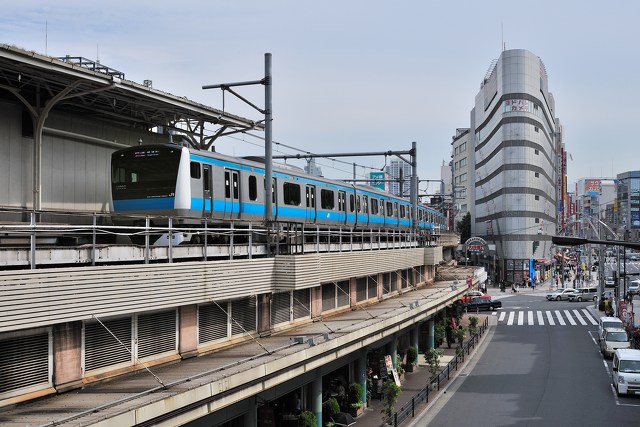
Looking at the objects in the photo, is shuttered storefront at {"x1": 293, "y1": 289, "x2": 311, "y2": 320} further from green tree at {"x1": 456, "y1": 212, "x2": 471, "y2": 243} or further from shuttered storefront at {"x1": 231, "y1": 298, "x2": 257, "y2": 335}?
green tree at {"x1": 456, "y1": 212, "x2": 471, "y2": 243}

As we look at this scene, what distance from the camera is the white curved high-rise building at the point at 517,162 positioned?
96.9 meters

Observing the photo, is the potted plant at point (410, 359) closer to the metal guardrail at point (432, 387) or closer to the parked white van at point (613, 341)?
the metal guardrail at point (432, 387)

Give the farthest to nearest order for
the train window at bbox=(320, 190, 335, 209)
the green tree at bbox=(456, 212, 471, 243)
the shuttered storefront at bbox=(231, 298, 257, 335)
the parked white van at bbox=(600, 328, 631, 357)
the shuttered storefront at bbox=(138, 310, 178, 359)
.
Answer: the green tree at bbox=(456, 212, 471, 243) → the parked white van at bbox=(600, 328, 631, 357) → the train window at bbox=(320, 190, 335, 209) → the shuttered storefront at bbox=(231, 298, 257, 335) → the shuttered storefront at bbox=(138, 310, 178, 359)

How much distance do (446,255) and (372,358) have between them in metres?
44.4

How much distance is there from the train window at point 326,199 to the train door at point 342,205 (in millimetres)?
1039

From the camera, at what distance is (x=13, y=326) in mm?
10234

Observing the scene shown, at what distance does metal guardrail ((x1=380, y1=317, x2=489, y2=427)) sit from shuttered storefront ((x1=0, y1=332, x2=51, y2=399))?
43.8 ft

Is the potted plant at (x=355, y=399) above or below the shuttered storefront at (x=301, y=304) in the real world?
below

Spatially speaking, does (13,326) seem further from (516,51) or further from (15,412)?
(516,51)

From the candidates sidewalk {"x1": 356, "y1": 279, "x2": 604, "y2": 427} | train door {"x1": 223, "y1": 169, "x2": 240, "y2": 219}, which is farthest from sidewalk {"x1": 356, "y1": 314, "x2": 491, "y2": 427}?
train door {"x1": 223, "y1": 169, "x2": 240, "y2": 219}

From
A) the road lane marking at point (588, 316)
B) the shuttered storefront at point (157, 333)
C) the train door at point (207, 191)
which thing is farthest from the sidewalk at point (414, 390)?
the road lane marking at point (588, 316)

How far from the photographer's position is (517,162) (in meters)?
99.1

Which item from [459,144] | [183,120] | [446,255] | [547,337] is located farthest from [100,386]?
[459,144]

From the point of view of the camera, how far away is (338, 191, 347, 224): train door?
1348 inches
